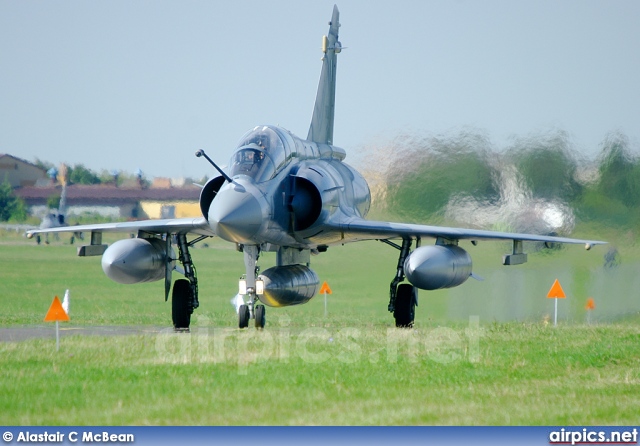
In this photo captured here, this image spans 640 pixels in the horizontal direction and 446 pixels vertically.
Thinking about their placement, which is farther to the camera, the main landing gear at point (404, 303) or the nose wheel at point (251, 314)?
the main landing gear at point (404, 303)

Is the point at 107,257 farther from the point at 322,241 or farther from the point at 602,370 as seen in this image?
the point at 602,370

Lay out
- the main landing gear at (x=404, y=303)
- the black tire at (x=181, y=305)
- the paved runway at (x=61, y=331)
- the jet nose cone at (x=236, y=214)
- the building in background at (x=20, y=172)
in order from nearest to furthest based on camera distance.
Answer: the jet nose cone at (x=236, y=214)
the paved runway at (x=61, y=331)
the black tire at (x=181, y=305)
the main landing gear at (x=404, y=303)
the building in background at (x=20, y=172)

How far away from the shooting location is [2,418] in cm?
882

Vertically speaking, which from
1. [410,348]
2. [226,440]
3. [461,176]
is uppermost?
[461,176]

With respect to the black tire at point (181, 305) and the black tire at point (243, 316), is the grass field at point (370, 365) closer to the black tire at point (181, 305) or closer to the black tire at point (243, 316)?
the black tire at point (243, 316)

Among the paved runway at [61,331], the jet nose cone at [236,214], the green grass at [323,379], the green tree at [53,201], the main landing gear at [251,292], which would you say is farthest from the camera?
the green tree at [53,201]

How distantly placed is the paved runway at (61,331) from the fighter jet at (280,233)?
76 cm

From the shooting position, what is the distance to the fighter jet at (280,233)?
1542 cm

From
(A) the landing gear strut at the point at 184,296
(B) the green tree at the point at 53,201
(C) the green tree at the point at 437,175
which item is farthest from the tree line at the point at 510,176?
(B) the green tree at the point at 53,201

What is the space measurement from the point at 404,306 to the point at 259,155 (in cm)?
396

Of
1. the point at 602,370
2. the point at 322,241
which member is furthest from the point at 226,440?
the point at 322,241

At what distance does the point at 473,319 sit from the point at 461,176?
107 inches

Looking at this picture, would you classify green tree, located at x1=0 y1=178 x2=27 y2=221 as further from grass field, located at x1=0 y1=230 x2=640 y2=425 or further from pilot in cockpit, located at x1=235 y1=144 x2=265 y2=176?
pilot in cockpit, located at x1=235 y1=144 x2=265 y2=176

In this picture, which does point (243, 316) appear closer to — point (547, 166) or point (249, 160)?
point (249, 160)
